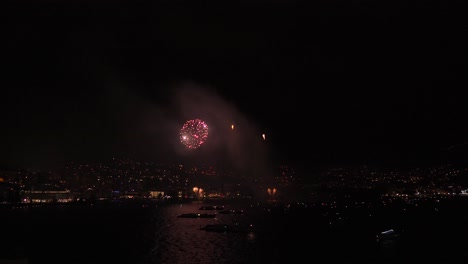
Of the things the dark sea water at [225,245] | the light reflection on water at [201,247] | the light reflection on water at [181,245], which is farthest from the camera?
the dark sea water at [225,245]

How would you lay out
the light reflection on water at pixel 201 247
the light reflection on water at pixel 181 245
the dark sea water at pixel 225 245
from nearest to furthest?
the light reflection on water at pixel 201 247, the light reflection on water at pixel 181 245, the dark sea water at pixel 225 245

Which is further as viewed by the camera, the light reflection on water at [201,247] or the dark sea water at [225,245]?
the dark sea water at [225,245]

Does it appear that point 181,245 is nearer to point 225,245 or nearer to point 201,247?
point 201,247

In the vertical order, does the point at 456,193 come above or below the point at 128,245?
above

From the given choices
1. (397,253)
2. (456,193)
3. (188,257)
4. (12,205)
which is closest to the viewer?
(188,257)

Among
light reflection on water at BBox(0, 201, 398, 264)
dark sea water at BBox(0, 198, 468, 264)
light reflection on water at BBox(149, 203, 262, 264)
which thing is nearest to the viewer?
light reflection on water at BBox(149, 203, 262, 264)

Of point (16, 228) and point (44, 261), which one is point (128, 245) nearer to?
point (44, 261)

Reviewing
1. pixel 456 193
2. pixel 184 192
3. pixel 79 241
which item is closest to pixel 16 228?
pixel 79 241

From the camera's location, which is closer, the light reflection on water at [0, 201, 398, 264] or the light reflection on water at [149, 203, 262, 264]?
the light reflection on water at [149, 203, 262, 264]

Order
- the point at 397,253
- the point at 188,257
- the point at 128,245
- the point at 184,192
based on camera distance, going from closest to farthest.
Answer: the point at 188,257, the point at 397,253, the point at 128,245, the point at 184,192

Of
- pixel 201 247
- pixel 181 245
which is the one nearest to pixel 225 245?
pixel 201 247

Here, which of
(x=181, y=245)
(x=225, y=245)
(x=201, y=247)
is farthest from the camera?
(x=181, y=245)
